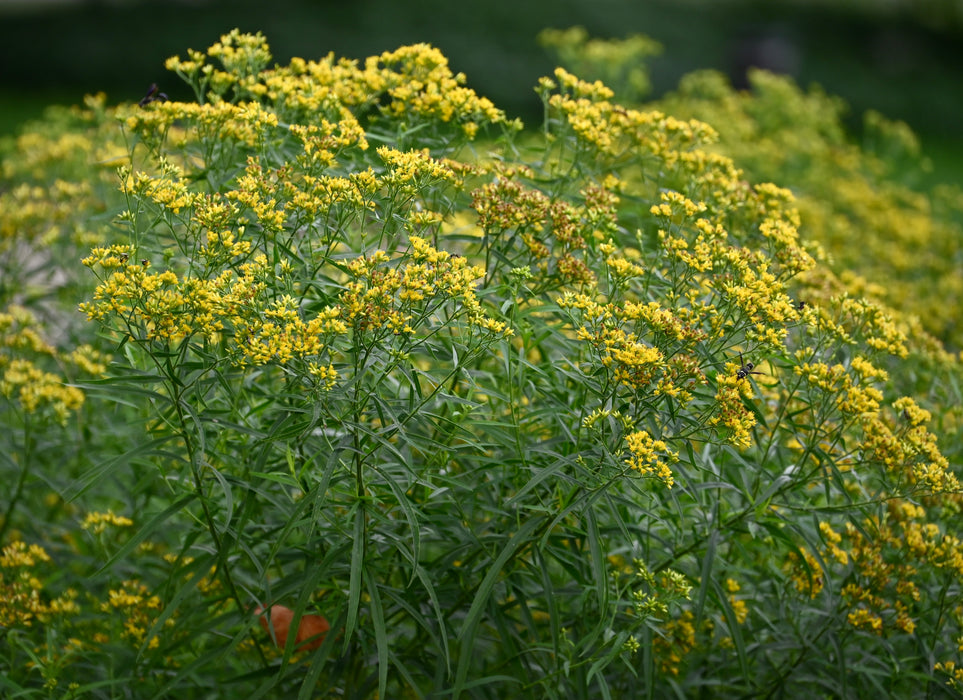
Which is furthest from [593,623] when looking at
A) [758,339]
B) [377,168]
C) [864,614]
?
[377,168]

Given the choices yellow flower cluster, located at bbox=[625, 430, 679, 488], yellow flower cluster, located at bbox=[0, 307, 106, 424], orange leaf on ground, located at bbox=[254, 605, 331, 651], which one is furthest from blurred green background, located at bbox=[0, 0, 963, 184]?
yellow flower cluster, located at bbox=[625, 430, 679, 488]

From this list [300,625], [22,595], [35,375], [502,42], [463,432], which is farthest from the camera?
[502,42]

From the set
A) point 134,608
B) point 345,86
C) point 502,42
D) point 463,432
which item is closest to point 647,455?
point 463,432

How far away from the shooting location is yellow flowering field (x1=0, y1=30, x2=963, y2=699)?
2.53 metres

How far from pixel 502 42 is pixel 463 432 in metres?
18.0

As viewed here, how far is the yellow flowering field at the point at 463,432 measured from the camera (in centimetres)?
253

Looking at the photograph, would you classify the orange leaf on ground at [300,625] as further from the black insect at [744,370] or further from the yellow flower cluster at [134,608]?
the black insect at [744,370]

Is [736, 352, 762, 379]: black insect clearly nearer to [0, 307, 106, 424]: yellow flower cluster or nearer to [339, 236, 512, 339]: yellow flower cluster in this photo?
[339, 236, 512, 339]: yellow flower cluster

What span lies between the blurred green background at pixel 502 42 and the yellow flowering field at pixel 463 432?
12989 millimetres

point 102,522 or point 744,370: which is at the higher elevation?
point 744,370

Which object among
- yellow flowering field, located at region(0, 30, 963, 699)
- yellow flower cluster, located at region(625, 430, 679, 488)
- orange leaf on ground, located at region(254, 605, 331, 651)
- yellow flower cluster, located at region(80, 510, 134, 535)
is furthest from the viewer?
yellow flower cluster, located at region(80, 510, 134, 535)

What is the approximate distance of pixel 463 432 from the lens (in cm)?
280

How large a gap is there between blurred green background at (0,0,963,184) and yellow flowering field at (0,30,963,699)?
1299 cm

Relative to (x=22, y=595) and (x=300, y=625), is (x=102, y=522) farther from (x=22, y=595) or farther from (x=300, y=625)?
(x=300, y=625)
